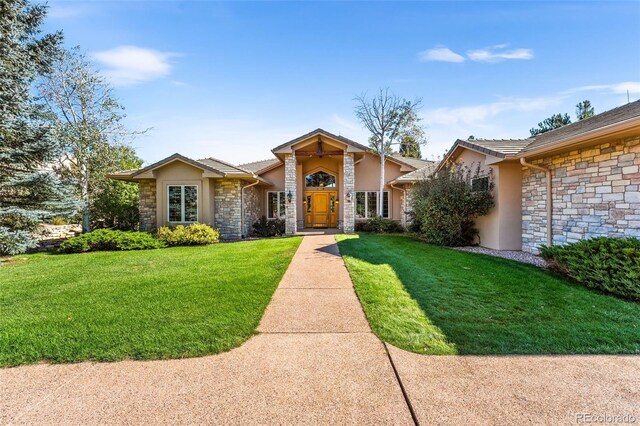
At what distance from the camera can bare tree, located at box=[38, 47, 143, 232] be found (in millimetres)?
14023

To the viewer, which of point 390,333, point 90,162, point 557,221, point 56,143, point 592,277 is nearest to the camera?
point 390,333

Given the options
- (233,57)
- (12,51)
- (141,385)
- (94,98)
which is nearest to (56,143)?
(12,51)

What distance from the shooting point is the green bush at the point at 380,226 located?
50.4 feet

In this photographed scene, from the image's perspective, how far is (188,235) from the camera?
469 inches

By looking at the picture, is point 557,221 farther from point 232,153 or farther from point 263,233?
point 232,153

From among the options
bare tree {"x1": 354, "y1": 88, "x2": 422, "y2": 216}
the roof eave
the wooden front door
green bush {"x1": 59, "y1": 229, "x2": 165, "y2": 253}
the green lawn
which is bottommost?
the green lawn

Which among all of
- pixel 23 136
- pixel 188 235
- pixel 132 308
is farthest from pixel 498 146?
pixel 23 136

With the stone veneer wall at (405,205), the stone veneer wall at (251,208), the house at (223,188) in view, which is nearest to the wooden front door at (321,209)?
the house at (223,188)

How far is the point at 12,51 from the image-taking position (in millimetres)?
9203

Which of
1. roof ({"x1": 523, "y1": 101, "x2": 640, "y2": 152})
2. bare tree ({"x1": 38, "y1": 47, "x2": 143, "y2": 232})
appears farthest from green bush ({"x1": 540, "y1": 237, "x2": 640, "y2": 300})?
bare tree ({"x1": 38, "y1": 47, "x2": 143, "y2": 232})

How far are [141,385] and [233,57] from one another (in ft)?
37.8

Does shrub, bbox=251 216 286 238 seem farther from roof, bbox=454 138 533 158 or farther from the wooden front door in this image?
roof, bbox=454 138 533 158

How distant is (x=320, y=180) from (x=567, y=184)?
11.8 metres

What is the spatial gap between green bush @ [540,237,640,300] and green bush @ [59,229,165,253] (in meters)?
13.0
